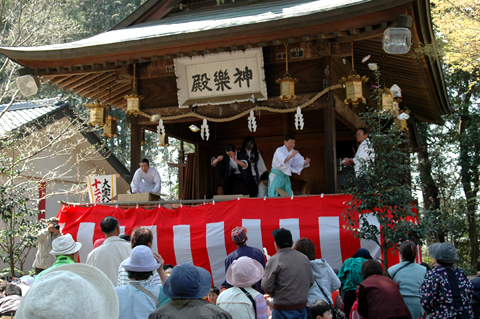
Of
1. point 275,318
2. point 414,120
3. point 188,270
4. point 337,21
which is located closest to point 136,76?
point 337,21

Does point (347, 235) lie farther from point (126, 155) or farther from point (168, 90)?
point (126, 155)

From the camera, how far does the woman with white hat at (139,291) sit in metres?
3.11

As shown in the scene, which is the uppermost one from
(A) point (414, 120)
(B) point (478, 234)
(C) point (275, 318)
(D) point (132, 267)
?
(A) point (414, 120)

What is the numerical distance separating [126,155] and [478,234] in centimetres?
1886

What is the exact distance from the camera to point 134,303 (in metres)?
3.13

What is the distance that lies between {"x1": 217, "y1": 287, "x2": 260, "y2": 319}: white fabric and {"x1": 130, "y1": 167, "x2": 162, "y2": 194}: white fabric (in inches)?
219

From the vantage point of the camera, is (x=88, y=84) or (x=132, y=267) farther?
(x=88, y=84)

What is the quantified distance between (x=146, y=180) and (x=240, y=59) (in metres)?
3.10

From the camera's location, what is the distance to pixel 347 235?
249 inches

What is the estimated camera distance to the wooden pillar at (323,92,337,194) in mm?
7449

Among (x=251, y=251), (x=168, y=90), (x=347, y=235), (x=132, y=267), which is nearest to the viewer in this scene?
(x=132, y=267)

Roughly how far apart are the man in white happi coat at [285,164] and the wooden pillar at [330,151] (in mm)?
381

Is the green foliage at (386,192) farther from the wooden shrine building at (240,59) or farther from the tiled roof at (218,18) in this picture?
the tiled roof at (218,18)

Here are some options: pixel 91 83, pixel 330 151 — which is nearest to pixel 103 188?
pixel 91 83
